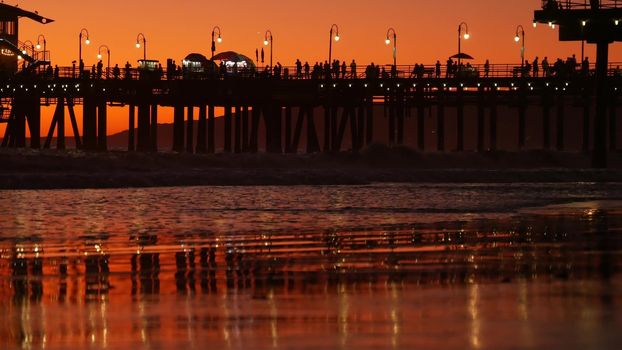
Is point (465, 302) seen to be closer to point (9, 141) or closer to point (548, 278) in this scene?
point (548, 278)

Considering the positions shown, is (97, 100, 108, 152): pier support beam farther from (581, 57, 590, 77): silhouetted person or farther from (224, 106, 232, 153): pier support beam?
(581, 57, 590, 77): silhouetted person

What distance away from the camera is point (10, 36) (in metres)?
79.3

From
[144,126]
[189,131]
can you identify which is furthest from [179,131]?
[144,126]

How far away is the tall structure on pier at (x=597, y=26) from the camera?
49.6 m

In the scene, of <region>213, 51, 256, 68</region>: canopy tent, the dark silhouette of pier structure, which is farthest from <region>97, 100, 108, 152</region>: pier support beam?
<region>213, 51, 256, 68</region>: canopy tent

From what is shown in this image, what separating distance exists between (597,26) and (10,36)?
4205 cm

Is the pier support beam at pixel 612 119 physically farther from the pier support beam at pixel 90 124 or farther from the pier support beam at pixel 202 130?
the pier support beam at pixel 90 124

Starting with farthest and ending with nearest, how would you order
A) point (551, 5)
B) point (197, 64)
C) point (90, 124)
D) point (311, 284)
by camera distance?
point (90, 124) → point (197, 64) → point (551, 5) → point (311, 284)

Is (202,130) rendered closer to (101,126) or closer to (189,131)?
(189,131)

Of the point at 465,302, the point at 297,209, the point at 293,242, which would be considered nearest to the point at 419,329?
the point at 465,302

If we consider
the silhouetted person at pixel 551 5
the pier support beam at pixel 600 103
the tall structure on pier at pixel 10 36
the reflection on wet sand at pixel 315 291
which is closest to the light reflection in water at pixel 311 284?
the reflection on wet sand at pixel 315 291

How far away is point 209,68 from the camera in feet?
228

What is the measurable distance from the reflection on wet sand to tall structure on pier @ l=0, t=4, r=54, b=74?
205 feet

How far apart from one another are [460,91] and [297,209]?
4179cm
